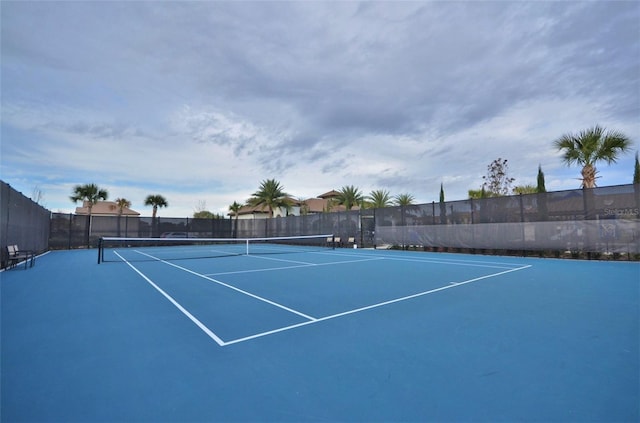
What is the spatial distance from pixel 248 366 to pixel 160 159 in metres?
21.7

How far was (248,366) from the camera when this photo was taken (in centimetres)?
289

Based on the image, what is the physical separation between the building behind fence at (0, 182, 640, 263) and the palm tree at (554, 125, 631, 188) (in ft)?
9.69

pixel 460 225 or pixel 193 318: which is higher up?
pixel 460 225

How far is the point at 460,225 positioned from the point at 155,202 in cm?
3895

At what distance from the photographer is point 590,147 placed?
Answer: 568 inches

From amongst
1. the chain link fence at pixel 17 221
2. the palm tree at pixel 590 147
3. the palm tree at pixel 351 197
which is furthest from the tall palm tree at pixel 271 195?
the palm tree at pixel 590 147

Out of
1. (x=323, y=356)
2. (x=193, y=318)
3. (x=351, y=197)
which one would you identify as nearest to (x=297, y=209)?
(x=351, y=197)

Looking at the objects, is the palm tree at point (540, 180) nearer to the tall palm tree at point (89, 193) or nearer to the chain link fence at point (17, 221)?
the chain link fence at point (17, 221)

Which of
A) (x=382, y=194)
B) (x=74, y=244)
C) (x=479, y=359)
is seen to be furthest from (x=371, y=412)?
(x=382, y=194)

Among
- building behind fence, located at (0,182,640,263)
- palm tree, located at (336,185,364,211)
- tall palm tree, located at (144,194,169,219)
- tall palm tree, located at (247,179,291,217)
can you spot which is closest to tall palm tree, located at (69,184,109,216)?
tall palm tree, located at (144,194,169,219)

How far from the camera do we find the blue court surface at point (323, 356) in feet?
7.25

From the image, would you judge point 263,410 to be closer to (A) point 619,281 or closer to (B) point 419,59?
(A) point 619,281

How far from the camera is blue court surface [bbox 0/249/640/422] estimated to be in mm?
2211

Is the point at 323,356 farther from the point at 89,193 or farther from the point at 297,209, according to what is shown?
the point at 297,209
